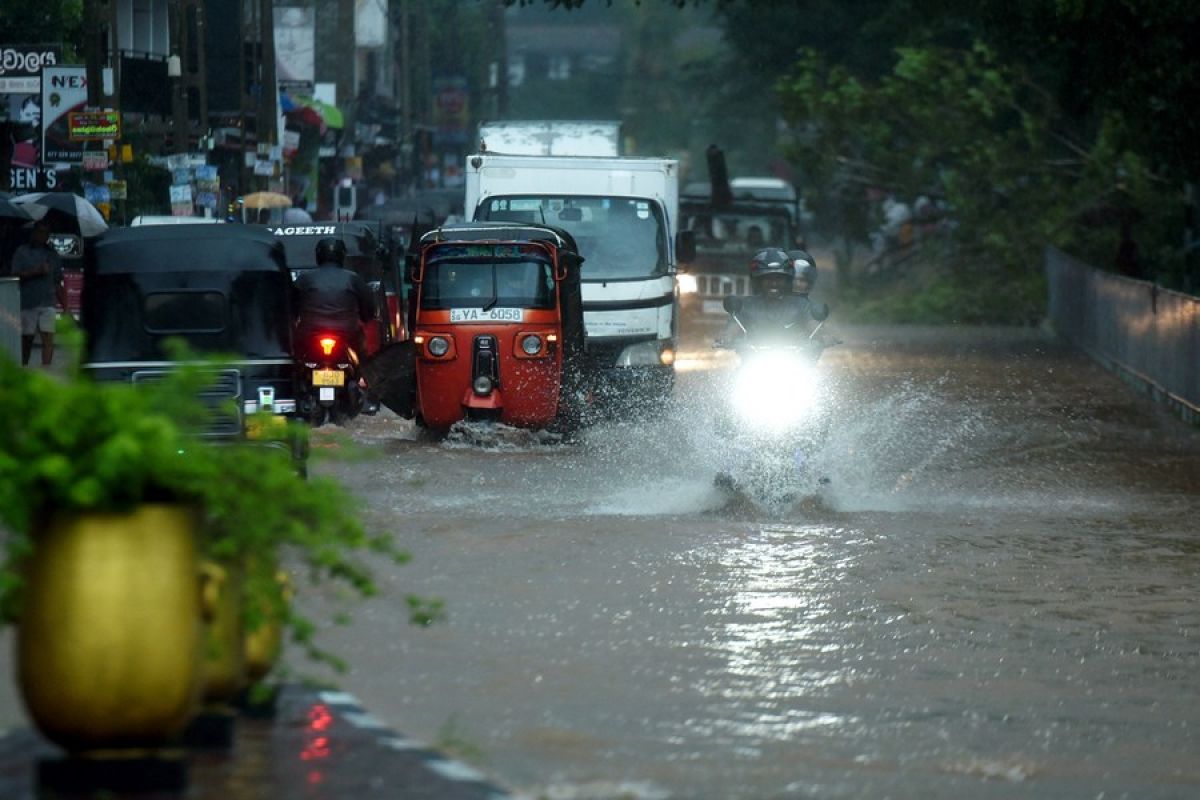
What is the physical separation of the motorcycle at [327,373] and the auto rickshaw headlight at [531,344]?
1.42 metres

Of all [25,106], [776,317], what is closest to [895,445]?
[776,317]

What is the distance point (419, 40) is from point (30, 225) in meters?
48.5

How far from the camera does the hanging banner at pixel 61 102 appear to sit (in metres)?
28.9

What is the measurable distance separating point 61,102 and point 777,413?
56.9ft

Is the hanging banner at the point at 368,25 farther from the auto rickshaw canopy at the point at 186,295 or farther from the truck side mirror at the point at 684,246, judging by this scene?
the auto rickshaw canopy at the point at 186,295

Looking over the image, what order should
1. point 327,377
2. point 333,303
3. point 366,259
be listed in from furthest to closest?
1. point 366,259
2. point 333,303
3. point 327,377

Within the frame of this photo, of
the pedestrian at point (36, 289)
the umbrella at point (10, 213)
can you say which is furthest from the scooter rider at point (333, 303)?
the umbrella at point (10, 213)

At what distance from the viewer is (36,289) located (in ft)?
82.1

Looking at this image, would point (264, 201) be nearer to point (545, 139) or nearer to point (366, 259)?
point (545, 139)

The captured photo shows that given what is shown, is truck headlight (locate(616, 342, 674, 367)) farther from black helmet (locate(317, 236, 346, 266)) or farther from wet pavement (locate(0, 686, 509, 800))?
wet pavement (locate(0, 686, 509, 800))

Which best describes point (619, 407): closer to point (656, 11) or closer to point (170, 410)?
point (170, 410)

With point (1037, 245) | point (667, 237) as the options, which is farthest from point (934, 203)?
point (667, 237)

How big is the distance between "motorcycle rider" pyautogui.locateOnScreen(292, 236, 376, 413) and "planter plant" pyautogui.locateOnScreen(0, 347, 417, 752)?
1281 cm

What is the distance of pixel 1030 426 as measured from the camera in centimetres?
2114
